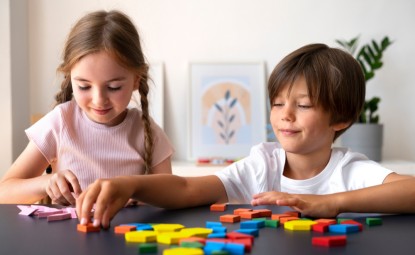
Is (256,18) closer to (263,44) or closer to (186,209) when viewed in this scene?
(263,44)

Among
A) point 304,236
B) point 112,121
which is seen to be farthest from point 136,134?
point 304,236

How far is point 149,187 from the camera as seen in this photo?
1.15 m

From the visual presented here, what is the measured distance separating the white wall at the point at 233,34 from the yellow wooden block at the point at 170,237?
113 inches

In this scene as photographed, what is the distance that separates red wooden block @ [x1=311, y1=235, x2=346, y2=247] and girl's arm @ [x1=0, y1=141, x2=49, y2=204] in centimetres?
91

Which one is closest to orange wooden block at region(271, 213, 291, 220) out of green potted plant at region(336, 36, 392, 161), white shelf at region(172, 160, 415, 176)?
white shelf at region(172, 160, 415, 176)

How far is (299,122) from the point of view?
1.54m

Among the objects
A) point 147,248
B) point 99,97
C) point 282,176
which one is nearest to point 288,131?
point 282,176

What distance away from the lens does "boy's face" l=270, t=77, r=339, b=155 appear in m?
1.54

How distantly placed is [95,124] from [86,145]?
2.8 inches

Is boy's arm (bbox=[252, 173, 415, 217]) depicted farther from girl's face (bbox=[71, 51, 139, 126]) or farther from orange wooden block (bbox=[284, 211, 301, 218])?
girl's face (bbox=[71, 51, 139, 126])

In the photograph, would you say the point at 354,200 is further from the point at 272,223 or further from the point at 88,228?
the point at 88,228

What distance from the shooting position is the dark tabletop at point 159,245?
29.6 inches

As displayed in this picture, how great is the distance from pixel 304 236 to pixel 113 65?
913 millimetres

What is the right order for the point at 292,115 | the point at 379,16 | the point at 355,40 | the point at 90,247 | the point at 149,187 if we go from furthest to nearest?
1. the point at 379,16
2. the point at 355,40
3. the point at 292,115
4. the point at 149,187
5. the point at 90,247
